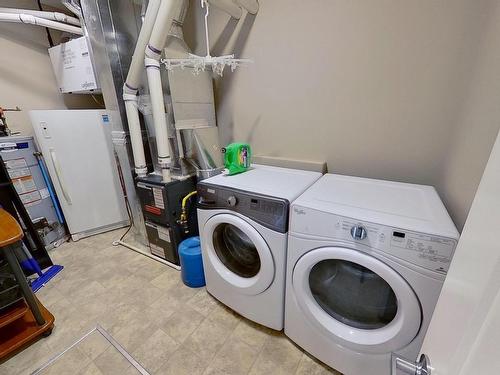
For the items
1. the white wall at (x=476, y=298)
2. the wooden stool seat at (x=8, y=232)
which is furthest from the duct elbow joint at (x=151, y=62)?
the white wall at (x=476, y=298)

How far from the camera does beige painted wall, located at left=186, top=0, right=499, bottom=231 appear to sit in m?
1.08

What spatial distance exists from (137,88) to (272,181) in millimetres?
1297

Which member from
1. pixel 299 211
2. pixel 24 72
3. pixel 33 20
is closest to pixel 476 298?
pixel 299 211

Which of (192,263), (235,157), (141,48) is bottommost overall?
(192,263)

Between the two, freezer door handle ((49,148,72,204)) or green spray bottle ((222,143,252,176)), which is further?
freezer door handle ((49,148,72,204))

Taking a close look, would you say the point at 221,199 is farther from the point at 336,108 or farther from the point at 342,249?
the point at 336,108

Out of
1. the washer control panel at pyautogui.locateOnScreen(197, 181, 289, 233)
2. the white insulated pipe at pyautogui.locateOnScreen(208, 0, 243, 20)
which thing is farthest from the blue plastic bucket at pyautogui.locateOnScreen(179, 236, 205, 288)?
the white insulated pipe at pyautogui.locateOnScreen(208, 0, 243, 20)

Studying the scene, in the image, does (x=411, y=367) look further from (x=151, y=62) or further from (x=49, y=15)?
(x=49, y=15)

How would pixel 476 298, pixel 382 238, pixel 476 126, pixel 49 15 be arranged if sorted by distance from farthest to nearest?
1. pixel 49 15
2. pixel 476 126
3. pixel 382 238
4. pixel 476 298

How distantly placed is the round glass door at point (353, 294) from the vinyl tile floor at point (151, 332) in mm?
388

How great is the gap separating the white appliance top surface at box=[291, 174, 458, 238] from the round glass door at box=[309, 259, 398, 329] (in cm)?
27

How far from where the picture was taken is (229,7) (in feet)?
5.05

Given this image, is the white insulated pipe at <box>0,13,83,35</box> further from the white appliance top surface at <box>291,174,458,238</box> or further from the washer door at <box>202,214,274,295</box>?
the white appliance top surface at <box>291,174,458,238</box>

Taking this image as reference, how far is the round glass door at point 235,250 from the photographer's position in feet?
4.39
